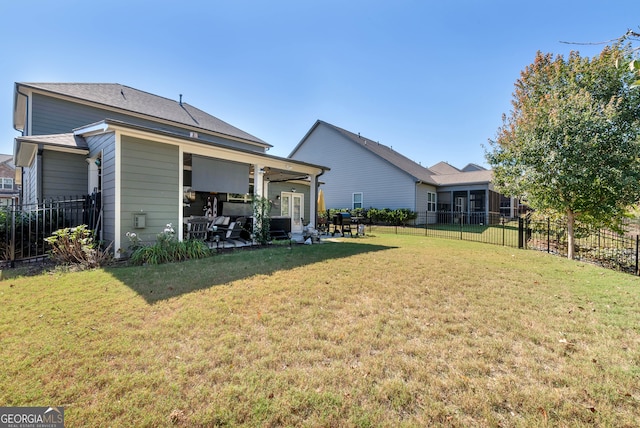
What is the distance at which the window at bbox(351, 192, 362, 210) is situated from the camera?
842 inches

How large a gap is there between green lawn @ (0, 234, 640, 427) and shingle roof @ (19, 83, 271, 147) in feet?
33.2

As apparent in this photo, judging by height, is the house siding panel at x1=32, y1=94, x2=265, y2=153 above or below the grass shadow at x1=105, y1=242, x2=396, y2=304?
above

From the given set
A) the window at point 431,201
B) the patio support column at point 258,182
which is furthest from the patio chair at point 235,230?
the window at point 431,201

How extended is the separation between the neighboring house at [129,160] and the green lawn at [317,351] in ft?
8.23

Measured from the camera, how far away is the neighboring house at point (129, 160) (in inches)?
257

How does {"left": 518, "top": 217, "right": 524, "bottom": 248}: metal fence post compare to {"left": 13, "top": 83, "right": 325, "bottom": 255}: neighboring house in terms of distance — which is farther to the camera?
{"left": 518, "top": 217, "right": 524, "bottom": 248}: metal fence post

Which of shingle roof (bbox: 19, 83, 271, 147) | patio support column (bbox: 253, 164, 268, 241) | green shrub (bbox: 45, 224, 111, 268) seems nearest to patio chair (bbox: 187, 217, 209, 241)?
patio support column (bbox: 253, 164, 268, 241)

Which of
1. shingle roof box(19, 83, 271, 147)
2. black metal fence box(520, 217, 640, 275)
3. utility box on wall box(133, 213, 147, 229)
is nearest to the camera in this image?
utility box on wall box(133, 213, 147, 229)

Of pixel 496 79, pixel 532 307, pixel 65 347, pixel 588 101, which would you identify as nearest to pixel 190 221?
pixel 65 347

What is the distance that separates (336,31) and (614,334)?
38.7 ft

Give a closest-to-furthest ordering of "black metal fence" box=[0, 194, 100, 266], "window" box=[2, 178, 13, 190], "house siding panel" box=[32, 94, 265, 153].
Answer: "black metal fence" box=[0, 194, 100, 266], "house siding panel" box=[32, 94, 265, 153], "window" box=[2, 178, 13, 190]

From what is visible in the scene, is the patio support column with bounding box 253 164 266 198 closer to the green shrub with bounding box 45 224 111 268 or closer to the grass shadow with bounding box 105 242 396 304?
the grass shadow with bounding box 105 242 396 304

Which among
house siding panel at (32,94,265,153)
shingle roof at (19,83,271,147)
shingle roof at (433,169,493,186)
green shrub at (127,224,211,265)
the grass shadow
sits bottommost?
the grass shadow

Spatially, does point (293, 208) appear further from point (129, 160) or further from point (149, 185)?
point (129, 160)
